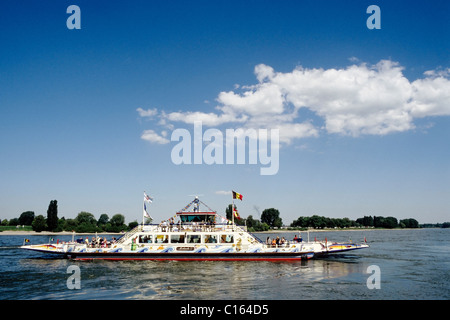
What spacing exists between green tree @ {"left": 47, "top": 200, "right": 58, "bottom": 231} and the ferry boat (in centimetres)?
8644

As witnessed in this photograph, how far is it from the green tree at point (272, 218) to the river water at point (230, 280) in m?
135

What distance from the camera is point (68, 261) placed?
37.4m

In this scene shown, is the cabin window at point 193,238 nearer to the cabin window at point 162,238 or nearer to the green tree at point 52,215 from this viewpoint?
the cabin window at point 162,238

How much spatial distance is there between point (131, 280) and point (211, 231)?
47.1ft

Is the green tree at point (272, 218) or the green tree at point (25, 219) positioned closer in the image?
the green tree at point (272, 218)

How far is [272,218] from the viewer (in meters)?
172

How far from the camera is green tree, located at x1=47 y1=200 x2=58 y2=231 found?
115 metres

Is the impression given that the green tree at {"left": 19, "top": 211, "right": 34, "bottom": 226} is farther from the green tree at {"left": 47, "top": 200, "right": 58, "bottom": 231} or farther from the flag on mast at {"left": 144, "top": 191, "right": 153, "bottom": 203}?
the flag on mast at {"left": 144, "top": 191, "right": 153, "bottom": 203}

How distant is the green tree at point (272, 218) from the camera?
170875 millimetres

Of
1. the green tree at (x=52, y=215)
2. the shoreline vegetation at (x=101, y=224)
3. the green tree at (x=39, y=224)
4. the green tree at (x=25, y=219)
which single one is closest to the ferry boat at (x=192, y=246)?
the shoreline vegetation at (x=101, y=224)

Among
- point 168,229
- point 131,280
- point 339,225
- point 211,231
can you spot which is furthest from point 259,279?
point 339,225

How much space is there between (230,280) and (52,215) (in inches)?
4361

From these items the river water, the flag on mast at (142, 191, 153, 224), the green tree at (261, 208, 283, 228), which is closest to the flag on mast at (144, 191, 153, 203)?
the flag on mast at (142, 191, 153, 224)

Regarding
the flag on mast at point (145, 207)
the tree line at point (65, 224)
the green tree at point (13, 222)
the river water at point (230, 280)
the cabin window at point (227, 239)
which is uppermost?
the flag on mast at point (145, 207)
